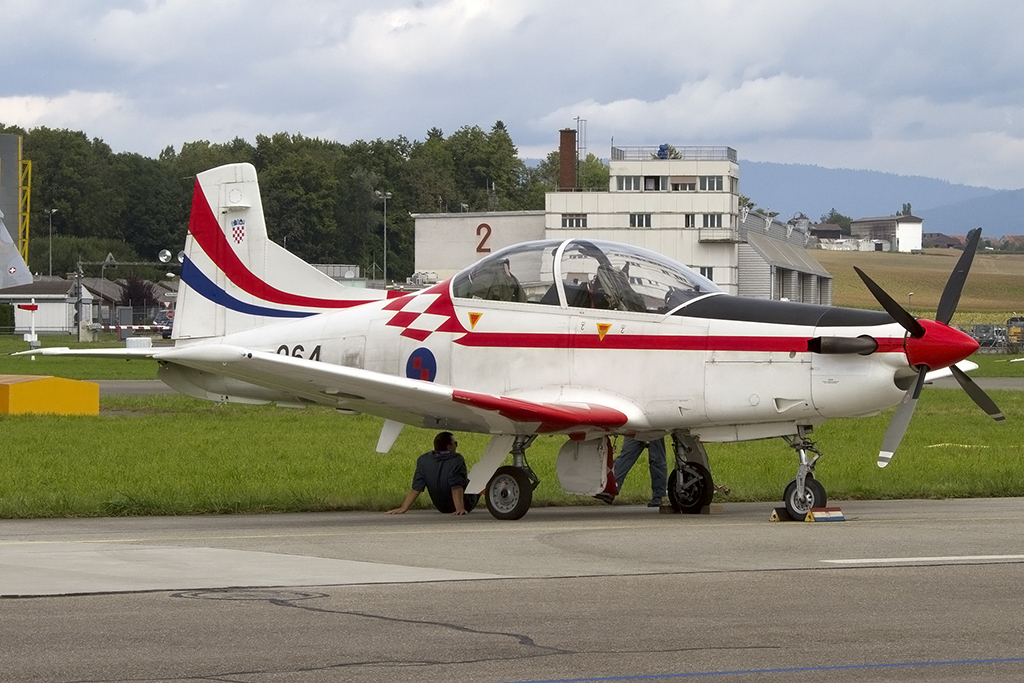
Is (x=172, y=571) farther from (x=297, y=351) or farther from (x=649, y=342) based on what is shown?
(x=297, y=351)

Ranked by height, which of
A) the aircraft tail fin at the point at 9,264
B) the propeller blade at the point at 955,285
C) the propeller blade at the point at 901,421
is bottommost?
the propeller blade at the point at 901,421

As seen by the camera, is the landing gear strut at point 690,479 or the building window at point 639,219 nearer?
the landing gear strut at point 690,479

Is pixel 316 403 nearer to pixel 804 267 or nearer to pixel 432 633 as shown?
pixel 432 633

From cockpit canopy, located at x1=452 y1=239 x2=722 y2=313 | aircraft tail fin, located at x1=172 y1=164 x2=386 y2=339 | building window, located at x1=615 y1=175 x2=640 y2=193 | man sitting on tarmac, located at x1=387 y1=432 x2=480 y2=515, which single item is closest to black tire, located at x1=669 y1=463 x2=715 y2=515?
cockpit canopy, located at x1=452 y1=239 x2=722 y2=313

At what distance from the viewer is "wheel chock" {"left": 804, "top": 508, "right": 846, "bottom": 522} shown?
36.7 ft

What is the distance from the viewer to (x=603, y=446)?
12227mm

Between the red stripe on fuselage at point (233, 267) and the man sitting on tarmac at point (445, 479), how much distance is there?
6.86 feet

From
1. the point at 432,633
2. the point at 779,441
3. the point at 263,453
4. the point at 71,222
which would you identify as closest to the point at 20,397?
the point at 263,453

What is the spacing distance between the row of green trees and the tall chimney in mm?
45494

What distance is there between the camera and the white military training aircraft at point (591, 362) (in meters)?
11.1

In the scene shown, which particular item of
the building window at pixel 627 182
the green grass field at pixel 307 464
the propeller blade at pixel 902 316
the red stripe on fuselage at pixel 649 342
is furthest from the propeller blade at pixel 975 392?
the building window at pixel 627 182

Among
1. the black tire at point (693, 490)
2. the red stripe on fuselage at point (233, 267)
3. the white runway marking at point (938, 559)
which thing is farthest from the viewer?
the red stripe on fuselage at point (233, 267)

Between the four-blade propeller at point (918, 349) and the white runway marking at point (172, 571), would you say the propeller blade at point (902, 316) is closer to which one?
the four-blade propeller at point (918, 349)

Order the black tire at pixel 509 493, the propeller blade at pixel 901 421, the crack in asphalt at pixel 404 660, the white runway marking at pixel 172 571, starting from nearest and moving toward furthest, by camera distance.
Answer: the crack in asphalt at pixel 404 660
the white runway marking at pixel 172 571
the propeller blade at pixel 901 421
the black tire at pixel 509 493
